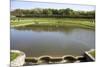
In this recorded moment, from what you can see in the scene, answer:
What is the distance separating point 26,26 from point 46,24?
0.25m

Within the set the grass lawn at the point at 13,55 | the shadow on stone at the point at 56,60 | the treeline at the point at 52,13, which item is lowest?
the shadow on stone at the point at 56,60

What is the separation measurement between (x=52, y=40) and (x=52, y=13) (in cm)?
33

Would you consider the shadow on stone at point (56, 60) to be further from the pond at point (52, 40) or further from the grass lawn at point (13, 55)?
the grass lawn at point (13, 55)

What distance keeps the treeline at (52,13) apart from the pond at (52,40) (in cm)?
15

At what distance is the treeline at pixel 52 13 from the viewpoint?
2193 millimetres

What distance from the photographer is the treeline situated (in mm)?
2193

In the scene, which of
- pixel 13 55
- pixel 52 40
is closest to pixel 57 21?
pixel 52 40

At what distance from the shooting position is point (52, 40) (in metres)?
2.34

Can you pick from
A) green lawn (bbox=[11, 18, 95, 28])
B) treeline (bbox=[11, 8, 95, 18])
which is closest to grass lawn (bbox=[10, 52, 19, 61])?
green lawn (bbox=[11, 18, 95, 28])

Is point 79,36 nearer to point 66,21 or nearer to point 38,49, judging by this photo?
point 66,21

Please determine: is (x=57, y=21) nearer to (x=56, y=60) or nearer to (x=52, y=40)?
(x=52, y=40)

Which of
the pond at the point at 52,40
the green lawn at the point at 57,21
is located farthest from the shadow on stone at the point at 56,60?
the green lawn at the point at 57,21

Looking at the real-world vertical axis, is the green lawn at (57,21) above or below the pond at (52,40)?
above

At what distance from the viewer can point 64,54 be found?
7.81 feet
